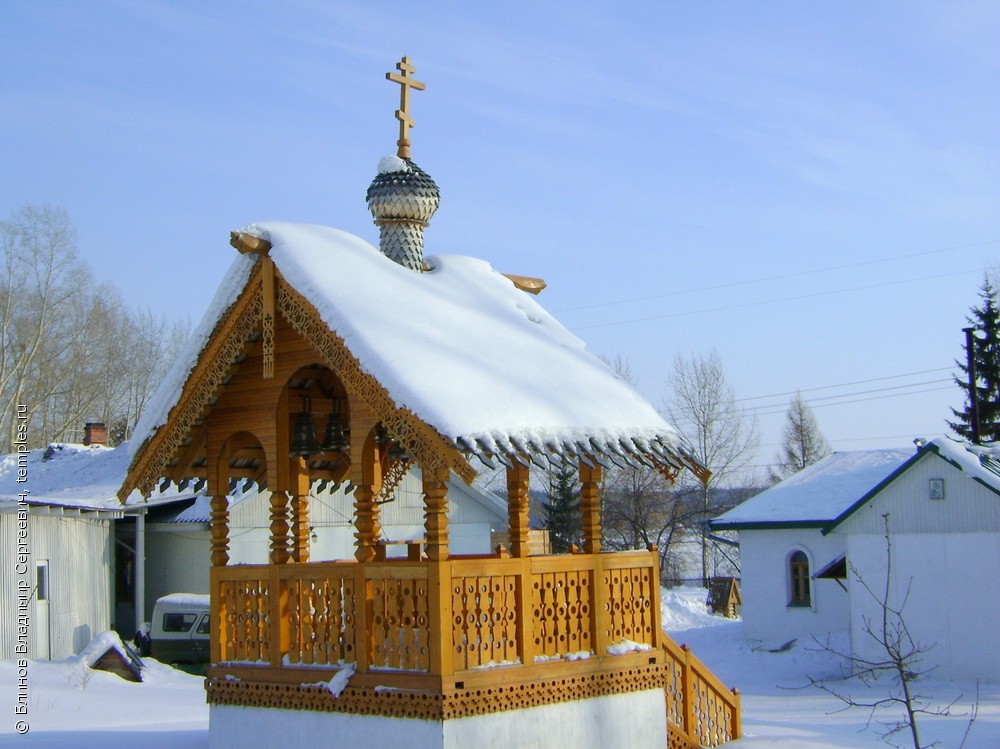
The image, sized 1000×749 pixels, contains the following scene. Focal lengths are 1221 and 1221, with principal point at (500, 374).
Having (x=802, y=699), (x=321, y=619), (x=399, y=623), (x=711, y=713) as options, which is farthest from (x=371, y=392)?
(x=802, y=699)

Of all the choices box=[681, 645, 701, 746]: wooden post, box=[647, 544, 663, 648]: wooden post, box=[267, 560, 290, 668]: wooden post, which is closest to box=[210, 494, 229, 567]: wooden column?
box=[267, 560, 290, 668]: wooden post

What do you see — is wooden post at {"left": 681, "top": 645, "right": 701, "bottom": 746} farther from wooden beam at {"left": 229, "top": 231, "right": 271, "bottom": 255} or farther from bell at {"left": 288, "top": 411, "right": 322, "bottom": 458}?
wooden beam at {"left": 229, "top": 231, "right": 271, "bottom": 255}

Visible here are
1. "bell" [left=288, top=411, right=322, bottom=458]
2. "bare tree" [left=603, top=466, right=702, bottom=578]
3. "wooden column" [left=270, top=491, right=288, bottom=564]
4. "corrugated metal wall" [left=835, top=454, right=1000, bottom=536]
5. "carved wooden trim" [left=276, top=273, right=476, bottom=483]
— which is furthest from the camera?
"bare tree" [left=603, top=466, right=702, bottom=578]

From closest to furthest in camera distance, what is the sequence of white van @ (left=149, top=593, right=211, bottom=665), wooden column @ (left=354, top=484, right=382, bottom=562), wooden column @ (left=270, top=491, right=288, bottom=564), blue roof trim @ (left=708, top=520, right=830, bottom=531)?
wooden column @ (left=354, top=484, right=382, bottom=562)
wooden column @ (left=270, top=491, right=288, bottom=564)
white van @ (left=149, top=593, right=211, bottom=665)
blue roof trim @ (left=708, top=520, right=830, bottom=531)

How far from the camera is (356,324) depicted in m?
9.34

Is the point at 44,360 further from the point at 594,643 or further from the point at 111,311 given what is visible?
the point at 594,643

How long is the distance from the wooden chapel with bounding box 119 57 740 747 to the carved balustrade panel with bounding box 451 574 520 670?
2 centimetres

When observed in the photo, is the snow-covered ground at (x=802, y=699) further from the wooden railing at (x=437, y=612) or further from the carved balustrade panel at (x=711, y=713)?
the wooden railing at (x=437, y=612)

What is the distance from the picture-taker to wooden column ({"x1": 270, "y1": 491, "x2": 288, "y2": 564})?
33.5 feet

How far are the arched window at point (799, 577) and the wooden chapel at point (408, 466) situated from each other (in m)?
18.5

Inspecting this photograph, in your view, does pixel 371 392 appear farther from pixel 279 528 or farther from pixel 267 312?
pixel 279 528

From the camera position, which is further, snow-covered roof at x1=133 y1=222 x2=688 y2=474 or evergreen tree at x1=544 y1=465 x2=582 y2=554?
evergreen tree at x1=544 y1=465 x2=582 y2=554

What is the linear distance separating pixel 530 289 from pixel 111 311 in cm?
4598

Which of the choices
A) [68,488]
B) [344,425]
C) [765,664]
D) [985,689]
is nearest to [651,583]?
[344,425]
